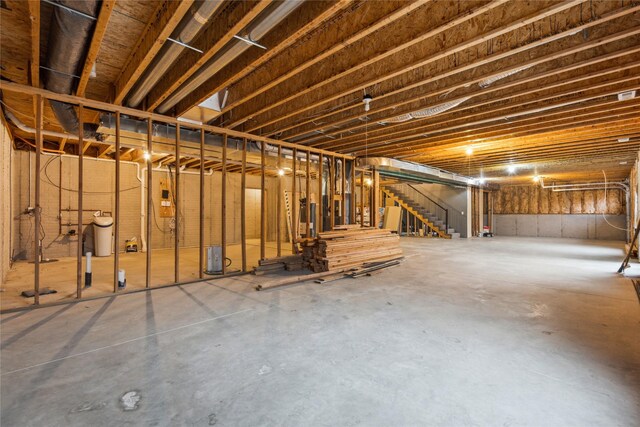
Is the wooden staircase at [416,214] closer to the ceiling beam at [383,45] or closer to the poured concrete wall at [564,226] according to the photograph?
the poured concrete wall at [564,226]

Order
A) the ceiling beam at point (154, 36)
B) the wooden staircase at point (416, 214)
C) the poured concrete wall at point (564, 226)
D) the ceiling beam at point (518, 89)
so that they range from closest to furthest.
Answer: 1. the ceiling beam at point (154, 36)
2. the ceiling beam at point (518, 89)
3. the poured concrete wall at point (564, 226)
4. the wooden staircase at point (416, 214)

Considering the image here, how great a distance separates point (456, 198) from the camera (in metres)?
14.0

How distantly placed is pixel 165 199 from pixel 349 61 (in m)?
7.82

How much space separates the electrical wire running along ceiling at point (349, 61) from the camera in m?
2.59

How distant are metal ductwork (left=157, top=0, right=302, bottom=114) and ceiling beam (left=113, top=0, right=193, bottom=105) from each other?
52 cm

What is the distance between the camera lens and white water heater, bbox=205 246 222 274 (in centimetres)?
559

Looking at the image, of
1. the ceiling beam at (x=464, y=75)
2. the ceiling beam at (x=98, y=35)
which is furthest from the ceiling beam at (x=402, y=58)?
the ceiling beam at (x=98, y=35)

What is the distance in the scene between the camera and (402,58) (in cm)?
338

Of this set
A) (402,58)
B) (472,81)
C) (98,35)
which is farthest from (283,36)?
(472,81)

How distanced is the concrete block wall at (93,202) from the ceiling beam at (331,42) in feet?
15.7

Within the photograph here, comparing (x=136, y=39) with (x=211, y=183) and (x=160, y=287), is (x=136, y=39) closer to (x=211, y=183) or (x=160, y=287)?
(x=160, y=287)

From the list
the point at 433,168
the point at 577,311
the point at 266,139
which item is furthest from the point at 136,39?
the point at 433,168

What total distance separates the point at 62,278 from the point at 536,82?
8.09m

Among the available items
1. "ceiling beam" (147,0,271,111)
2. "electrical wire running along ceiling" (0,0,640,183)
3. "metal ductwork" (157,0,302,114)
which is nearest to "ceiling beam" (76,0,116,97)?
"electrical wire running along ceiling" (0,0,640,183)
